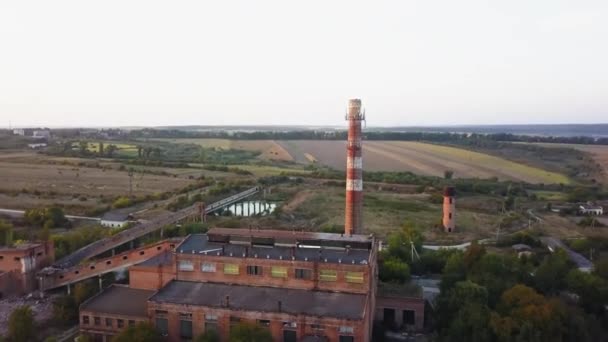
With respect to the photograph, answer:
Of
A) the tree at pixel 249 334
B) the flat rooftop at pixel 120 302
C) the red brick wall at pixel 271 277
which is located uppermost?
the red brick wall at pixel 271 277

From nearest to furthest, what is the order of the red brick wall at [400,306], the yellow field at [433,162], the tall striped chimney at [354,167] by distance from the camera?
1. the red brick wall at [400,306]
2. the tall striped chimney at [354,167]
3. the yellow field at [433,162]

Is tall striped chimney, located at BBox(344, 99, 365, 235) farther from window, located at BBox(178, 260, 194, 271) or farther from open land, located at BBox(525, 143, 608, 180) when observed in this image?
open land, located at BBox(525, 143, 608, 180)

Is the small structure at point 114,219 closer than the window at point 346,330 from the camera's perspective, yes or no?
No

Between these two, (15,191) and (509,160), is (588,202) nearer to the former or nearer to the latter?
(509,160)

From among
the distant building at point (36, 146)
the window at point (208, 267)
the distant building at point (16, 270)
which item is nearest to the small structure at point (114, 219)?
the distant building at point (16, 270)

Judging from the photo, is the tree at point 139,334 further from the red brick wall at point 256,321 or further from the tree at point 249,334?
the tree at point 249,334

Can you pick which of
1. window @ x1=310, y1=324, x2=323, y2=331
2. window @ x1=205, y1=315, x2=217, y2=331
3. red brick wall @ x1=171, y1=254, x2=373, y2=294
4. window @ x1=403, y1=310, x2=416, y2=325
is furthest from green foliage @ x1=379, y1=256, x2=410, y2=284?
window @ x1=205, y1=315, x2=217, y2=331

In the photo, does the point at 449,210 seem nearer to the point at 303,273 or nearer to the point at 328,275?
the point at 328,275
